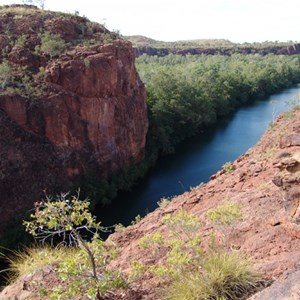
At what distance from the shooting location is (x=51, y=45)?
80.1 feet

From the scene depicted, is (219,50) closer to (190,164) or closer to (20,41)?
(190,164)

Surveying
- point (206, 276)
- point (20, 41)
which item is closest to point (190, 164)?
point (20, 41)

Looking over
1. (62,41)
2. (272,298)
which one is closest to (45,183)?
(62,41)

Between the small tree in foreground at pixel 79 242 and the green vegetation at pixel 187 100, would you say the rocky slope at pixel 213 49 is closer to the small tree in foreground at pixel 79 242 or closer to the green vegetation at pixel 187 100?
the green vegetation at pixel 187 100

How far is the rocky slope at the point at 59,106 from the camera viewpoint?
21.2 m

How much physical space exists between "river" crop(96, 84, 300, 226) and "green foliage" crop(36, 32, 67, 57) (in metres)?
10.3

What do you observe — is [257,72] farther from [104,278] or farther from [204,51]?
[104,278]

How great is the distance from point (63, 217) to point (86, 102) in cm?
2035

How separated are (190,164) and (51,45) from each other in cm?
1376

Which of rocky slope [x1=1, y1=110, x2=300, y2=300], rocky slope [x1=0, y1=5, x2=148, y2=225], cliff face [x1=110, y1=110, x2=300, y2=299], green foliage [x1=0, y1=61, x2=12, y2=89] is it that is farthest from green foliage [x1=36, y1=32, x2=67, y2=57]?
rocky slope [x1=1, y1=110, x2=300, y2=300]

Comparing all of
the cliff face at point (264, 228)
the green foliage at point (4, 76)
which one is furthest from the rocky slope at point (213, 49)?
the cliff face at point (264, 228)

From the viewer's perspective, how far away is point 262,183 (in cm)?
883

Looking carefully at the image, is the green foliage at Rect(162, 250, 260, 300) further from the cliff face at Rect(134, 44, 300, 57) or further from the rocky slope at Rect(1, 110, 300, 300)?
the cliff face at Rect(134, 44, 300, 57)

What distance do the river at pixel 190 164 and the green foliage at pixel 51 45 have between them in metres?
10.3
